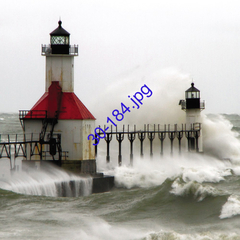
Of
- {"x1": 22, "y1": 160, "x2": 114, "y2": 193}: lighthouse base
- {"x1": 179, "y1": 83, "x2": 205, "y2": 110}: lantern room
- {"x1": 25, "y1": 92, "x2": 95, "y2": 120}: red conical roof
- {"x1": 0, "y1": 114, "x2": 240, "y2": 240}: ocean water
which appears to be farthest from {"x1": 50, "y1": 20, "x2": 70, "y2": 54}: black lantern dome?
{"x1": 179, "y1": 83, "x2": 205, "y2": 110}: lantern room

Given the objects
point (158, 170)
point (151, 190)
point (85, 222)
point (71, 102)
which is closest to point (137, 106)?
point (158, 170)

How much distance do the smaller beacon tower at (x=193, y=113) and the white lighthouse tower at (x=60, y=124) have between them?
10.1 metres

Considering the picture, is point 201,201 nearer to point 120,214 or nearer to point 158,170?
point 120,214

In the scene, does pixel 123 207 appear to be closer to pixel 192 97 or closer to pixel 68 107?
pixel 68 107

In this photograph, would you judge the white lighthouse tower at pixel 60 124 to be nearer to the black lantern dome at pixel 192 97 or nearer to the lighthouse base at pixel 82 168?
the lighthouse base at pixel 82 168

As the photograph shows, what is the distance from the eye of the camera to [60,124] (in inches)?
1214

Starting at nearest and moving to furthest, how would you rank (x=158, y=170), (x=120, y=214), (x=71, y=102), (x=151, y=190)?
(x=120, y=214) → (x=151, y=190) → (x=71, y=102) → (x=158, y=170)

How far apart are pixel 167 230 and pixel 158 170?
657 inches

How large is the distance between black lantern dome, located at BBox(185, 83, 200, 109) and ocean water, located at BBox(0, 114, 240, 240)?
6.12 meters

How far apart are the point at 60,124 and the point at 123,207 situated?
9287 mm

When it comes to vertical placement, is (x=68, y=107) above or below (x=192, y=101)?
below

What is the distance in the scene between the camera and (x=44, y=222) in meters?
19.7

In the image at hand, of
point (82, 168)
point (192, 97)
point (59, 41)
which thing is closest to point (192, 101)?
point (192, 97)

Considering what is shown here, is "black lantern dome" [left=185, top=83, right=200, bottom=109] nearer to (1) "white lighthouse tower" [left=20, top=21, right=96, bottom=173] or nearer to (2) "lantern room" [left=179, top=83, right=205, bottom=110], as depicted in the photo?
(2) "lantern room" [left=179, top=83, right=205, bottom=110]
